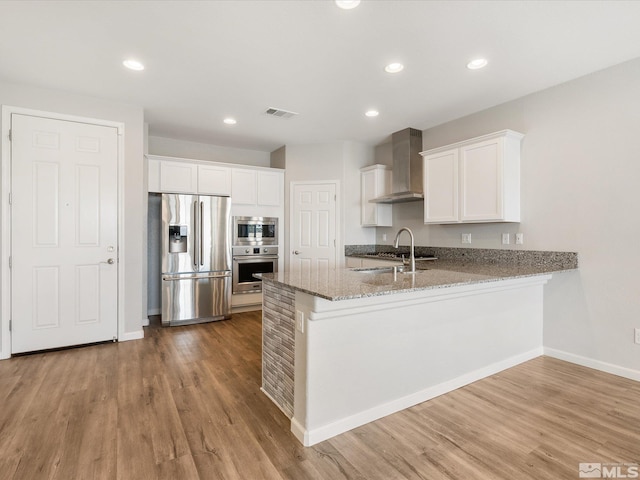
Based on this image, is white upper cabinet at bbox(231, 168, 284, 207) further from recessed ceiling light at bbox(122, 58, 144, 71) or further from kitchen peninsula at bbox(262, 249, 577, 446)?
kitchen peninsula at bbox(262, 249, 577, 446)

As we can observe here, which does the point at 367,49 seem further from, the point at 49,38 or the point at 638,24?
the point at 49,38

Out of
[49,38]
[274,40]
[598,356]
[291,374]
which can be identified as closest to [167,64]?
[49,38]

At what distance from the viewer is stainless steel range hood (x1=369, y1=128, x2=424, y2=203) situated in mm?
4441

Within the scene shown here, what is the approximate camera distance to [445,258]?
13.9ft

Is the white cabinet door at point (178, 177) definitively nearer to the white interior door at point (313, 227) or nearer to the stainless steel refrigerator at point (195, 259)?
the stainless steel refrigerator at point (195, 259)

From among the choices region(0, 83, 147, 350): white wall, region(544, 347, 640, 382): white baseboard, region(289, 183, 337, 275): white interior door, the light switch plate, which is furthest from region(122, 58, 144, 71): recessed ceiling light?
region(544, 347, 640, 382): white baseboard

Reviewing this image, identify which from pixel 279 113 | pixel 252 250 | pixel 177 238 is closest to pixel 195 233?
pixel 177 238

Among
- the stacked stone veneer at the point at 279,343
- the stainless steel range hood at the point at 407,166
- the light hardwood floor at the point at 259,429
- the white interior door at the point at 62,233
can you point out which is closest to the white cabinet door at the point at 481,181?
the stainless steel range hood at the point at 407,166

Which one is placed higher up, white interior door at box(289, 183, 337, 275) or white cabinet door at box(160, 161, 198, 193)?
white cabinet door at box(160, 161, 198, 193)

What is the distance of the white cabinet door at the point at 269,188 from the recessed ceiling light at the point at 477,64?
10.5 feet

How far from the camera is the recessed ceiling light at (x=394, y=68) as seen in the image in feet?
9.17

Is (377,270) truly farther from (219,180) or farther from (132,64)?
(219,180)

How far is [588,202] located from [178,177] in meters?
4.69

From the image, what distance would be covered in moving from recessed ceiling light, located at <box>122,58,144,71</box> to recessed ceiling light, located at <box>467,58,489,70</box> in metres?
2.81
